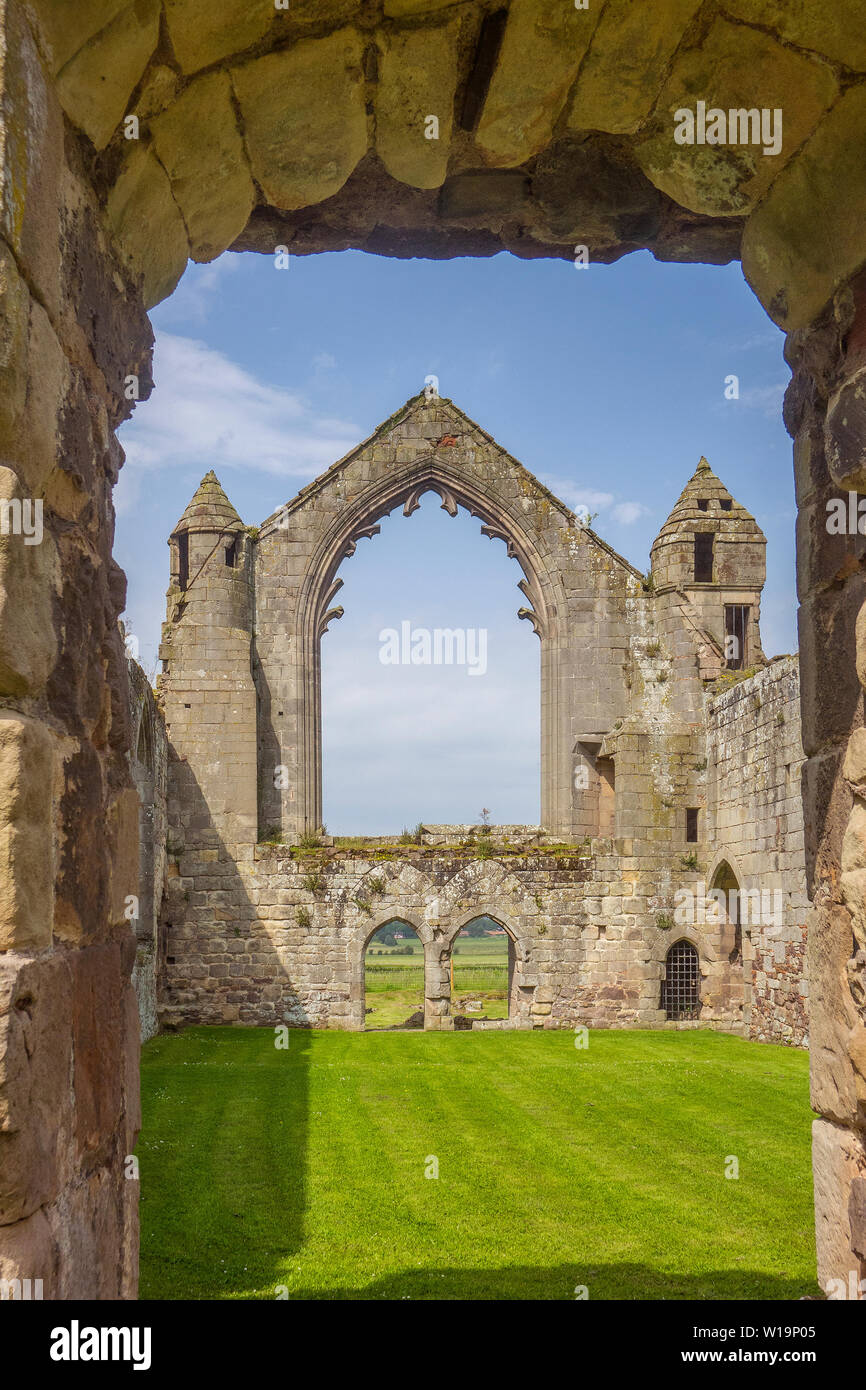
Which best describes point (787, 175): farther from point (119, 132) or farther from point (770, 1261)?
point (770, 1261)

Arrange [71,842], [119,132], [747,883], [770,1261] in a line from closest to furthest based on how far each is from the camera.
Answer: [71,842]
[119,132]
[770,1261]
[747,883]

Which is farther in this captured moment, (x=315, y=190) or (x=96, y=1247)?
(x=315, y=190)

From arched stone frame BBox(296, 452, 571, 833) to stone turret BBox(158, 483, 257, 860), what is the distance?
1.01 meters

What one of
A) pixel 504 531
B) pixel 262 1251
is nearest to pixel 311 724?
pixel 504 531

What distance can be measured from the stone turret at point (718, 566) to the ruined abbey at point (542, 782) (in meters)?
0.04

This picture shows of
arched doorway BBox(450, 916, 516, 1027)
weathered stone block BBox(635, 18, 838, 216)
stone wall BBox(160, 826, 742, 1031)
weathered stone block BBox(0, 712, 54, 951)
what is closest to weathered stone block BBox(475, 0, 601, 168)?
weathered stone block BBox(635, 18, 838, 216)

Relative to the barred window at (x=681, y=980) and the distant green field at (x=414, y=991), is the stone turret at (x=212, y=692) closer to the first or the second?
the distant green field at (x=414, y=991)

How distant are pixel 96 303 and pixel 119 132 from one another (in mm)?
355

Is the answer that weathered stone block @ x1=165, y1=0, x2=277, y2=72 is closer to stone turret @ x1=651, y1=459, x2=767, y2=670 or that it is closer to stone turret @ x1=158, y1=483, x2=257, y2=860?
stone turret @ x1=158, y1=483, x2=257, y2=860

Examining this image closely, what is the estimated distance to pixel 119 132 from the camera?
7.77 ft

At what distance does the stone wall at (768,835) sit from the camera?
511 inches

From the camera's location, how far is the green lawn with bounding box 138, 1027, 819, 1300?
17.4ft

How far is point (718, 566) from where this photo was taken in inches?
686

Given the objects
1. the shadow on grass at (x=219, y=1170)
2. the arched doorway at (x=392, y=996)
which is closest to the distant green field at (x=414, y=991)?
the arched doorway at (x=392, y=996)
